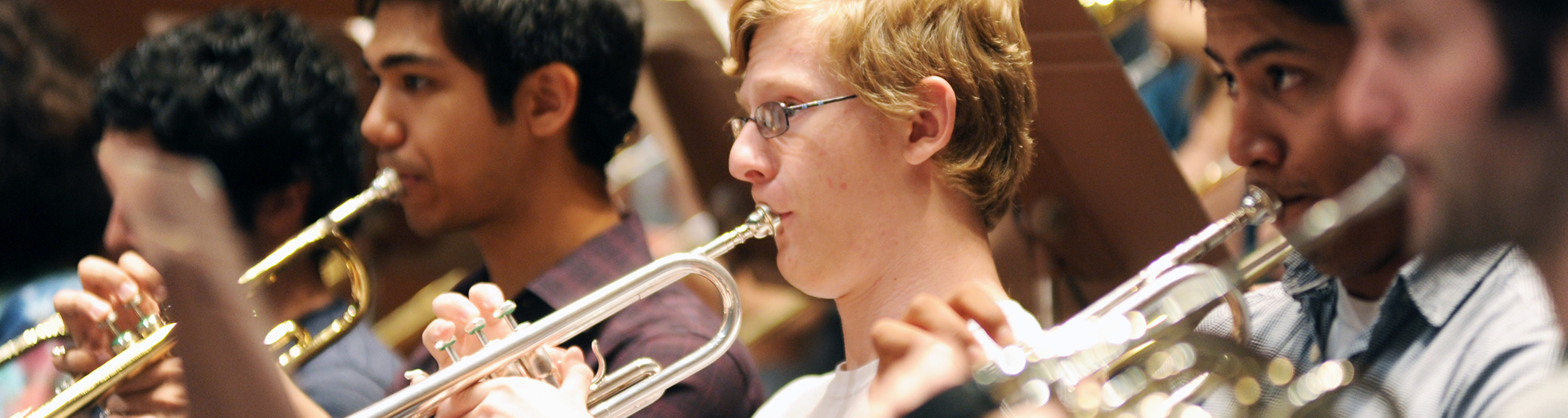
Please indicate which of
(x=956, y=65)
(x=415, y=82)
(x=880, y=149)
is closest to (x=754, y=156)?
(x=880, y=149)

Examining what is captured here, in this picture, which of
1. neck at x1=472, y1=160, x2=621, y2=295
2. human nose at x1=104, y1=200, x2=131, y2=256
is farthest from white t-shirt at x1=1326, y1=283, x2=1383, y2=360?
human nose at x1=104, y1=200, x2=131, y2=256

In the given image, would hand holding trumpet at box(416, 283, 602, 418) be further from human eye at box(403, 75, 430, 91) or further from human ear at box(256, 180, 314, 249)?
human ear at box(256, 180, 314, 249)

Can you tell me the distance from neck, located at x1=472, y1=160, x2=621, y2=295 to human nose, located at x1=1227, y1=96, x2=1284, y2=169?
1.14 meters

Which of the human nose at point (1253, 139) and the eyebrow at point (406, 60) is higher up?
the eyebrow at point (406, 60)

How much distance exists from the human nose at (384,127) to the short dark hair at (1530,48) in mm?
1709

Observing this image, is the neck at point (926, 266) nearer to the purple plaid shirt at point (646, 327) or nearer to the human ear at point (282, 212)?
the purple plaid shirt at point (646, 327)

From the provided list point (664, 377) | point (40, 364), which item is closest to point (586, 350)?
point (664, 377)

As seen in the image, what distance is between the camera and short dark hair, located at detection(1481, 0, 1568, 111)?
79 centimetres

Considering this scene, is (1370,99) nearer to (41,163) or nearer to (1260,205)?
(1260,205)

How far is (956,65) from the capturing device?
4.86 ft

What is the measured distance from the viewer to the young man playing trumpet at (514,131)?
6.81 ft

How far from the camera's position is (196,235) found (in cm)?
117

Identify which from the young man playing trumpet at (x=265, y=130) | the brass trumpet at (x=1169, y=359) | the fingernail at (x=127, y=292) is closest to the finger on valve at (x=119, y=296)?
the fingernail at (x=127, y=292)

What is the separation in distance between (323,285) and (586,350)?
804 mm
